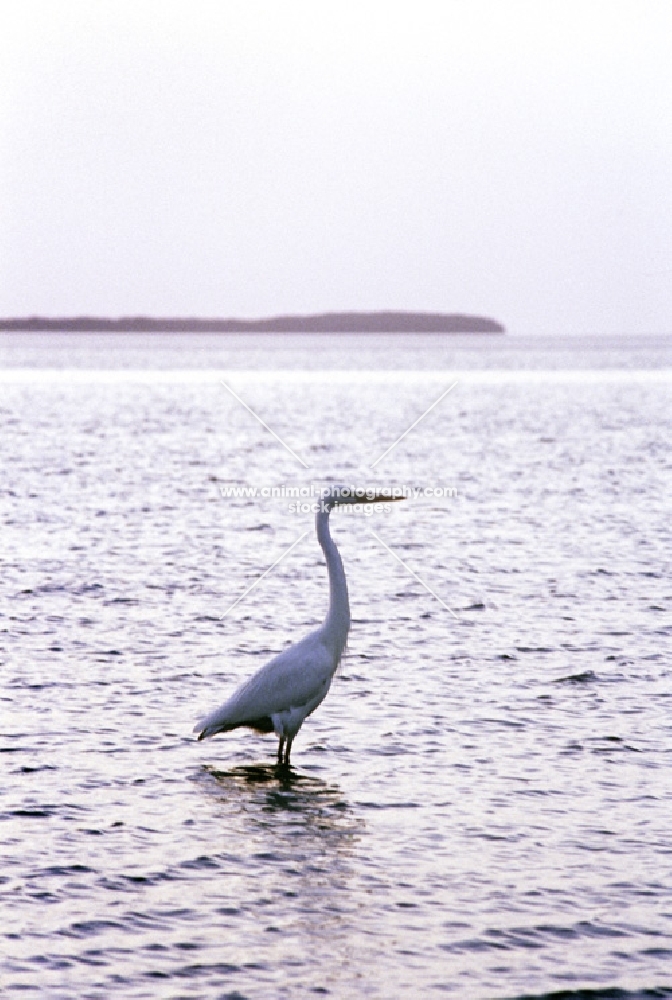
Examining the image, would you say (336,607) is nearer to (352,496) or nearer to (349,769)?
(352,496)

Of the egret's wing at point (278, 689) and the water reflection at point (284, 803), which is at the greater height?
the egret's wing at point (278, 689)

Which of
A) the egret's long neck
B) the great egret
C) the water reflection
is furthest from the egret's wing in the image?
the water reflection

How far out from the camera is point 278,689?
12.7 metres

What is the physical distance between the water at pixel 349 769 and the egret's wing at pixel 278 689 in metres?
0.42

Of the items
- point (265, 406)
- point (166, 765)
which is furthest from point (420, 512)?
point (265, 406)

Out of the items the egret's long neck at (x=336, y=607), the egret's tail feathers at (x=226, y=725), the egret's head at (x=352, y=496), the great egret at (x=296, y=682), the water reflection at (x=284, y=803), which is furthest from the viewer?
the egret's long neck at (x=336, y=607)

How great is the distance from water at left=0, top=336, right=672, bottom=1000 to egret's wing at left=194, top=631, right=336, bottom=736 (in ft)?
1.36

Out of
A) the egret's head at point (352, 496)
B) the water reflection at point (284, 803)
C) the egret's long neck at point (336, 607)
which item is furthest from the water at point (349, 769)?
the egret's head at point (352, 496)

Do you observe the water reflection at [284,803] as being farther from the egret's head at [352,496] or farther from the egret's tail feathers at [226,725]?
the egret's head at [352,496]

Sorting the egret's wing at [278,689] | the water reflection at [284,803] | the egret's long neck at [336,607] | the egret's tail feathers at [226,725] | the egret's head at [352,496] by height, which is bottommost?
the water reflection at [284,803]

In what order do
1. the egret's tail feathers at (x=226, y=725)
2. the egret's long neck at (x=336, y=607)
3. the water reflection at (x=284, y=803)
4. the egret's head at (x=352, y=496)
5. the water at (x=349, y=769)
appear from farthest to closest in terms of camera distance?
the egret's long neck at (x=336, y=607)
the egret's tail feathers at (x=226, y=725)
the egret's head at (x=352, y=496)
the water reflection at (x=284, y=803)
the water at (x=349, y=769)

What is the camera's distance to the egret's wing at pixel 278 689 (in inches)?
498

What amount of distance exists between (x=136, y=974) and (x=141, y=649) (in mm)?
8826

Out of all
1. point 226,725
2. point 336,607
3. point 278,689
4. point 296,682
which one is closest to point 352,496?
point 336,607
